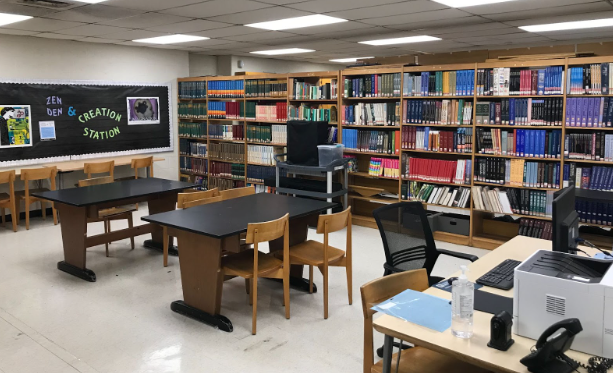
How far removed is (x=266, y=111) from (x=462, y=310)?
5996 mm

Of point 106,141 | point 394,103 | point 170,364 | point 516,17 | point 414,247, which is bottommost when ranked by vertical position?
point 170,364

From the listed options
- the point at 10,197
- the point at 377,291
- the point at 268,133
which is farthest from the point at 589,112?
the point at 10,197

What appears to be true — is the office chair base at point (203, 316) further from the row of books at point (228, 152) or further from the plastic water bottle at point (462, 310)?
the row of books at point (228, 152)

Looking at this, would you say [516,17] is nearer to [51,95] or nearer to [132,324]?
[132,324]

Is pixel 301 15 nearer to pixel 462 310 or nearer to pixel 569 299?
pixel 462 310

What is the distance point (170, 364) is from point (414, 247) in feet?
5.98

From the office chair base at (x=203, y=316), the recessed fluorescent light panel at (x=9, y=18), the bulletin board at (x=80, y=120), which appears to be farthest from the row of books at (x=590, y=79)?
the bulletin board at (x=80, y=120)

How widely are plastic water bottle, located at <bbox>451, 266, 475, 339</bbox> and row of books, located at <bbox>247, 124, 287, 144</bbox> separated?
5558 mm

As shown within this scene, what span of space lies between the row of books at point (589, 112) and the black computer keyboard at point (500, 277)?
9.52ft

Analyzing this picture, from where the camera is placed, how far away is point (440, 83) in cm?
588

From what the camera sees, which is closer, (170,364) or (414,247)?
(170,364)

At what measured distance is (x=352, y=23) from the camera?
251 inches

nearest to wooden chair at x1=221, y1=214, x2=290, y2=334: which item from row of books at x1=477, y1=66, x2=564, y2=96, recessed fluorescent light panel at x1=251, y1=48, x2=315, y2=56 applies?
row of books at x1=477, y1=66, x2=564, y2=96

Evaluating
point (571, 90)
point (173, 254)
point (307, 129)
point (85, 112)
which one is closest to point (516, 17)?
point (571, 90)
